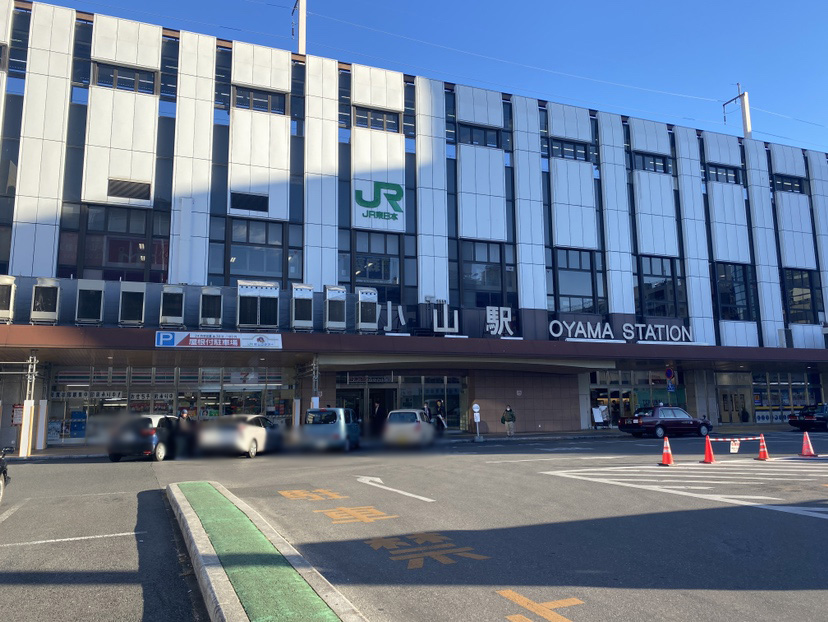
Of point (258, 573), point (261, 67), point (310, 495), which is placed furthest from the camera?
point (261, 67)

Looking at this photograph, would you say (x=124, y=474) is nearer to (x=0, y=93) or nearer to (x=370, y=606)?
(x=370, y=606)

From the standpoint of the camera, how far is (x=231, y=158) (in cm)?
2972

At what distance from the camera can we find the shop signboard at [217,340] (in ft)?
75.8

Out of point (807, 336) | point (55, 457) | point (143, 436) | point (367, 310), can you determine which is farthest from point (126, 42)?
point (807, 336)

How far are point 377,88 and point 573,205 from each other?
1321 centimetres

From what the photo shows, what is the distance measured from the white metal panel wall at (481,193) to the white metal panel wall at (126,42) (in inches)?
641

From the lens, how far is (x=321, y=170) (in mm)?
31062

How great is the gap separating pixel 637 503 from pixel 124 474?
39.6ft

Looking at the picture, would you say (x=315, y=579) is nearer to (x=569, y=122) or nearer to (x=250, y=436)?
(x=250, y=436)

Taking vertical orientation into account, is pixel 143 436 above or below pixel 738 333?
below

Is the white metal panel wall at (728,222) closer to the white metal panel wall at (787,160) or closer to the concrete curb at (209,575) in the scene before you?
the white metal panel wall at (787,160)

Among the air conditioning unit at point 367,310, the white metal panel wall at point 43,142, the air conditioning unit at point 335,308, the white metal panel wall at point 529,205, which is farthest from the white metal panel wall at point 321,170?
the white metal panel wall at point 43,142

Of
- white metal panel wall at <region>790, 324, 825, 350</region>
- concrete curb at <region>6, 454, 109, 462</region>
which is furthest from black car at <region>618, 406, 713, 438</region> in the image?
concrete curb at <region>6, 454, 109, 462</region>

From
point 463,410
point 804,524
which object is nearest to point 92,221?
point 463,410
